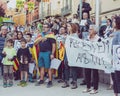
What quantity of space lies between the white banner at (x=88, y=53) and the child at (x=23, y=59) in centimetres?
157

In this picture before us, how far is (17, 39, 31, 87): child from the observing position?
13.3 m

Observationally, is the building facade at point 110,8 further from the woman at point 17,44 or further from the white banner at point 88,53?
the white banner at point 88,53

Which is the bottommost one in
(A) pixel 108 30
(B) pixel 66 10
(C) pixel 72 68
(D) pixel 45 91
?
(D) pixel 45 91

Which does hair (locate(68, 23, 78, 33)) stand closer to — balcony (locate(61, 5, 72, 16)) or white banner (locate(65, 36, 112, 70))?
white banner (locate(65, 36, 112, 70))

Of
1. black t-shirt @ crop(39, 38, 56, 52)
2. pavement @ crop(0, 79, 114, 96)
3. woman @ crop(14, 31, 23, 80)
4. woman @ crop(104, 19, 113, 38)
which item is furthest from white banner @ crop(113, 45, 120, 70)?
woman @ crop(14, 31, 23, 80)

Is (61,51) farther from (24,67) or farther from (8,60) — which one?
(8,60)

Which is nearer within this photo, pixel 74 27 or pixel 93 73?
pixel 93 73

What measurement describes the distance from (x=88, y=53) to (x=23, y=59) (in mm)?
2356

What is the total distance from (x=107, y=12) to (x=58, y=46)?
12.7m

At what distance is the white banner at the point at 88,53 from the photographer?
1133 centimetres

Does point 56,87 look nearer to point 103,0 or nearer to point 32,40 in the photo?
point 32,40

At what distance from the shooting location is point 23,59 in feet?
43.5

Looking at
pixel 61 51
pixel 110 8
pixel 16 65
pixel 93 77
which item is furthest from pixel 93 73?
pixel 110 8

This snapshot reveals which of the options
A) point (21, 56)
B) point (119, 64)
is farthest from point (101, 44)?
point (21, 56)
